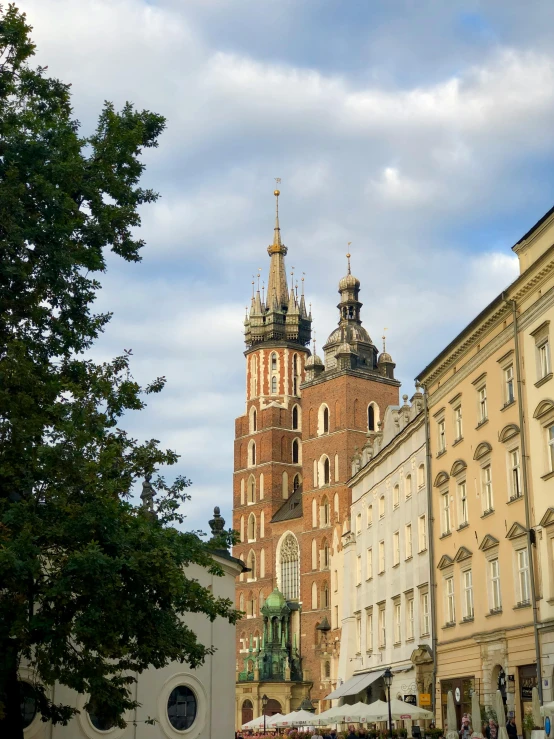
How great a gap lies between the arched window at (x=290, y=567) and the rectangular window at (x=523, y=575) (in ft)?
233

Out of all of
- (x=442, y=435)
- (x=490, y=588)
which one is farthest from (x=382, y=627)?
(x=490, y=588)

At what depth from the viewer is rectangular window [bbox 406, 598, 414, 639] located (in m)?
38.4

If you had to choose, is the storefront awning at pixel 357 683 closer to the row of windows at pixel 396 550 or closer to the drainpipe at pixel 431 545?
the row of windows at pixel 396 550

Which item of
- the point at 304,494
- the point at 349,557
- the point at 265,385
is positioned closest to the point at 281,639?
the point at 304,494

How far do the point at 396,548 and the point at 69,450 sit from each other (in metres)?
26.0

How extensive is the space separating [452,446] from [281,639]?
58.6 meters

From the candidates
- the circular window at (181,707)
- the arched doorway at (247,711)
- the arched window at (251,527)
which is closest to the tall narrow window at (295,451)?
the arched window at (251,527)

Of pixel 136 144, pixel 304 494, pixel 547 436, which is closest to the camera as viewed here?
pixel 136 144

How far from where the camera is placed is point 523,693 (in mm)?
27234

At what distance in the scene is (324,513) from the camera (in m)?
94.1

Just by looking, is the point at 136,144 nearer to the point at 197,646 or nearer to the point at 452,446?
the point at 197,646

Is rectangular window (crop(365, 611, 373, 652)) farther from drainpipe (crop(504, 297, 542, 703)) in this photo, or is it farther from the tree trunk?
the tree trunk

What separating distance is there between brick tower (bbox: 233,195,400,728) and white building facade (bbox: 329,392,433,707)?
33092 millimetres

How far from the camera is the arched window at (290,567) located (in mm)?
97812
